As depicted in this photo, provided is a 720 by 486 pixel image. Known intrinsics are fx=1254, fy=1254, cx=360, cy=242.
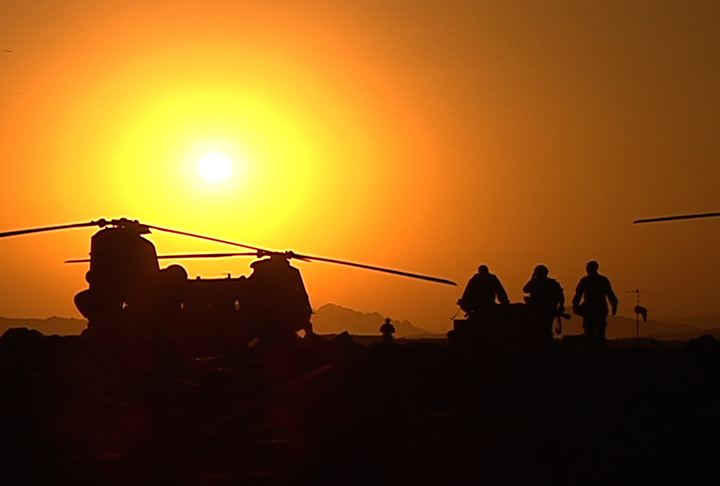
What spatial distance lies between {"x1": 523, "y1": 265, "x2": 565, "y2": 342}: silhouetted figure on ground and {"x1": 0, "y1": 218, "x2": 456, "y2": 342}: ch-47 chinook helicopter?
5283 mm

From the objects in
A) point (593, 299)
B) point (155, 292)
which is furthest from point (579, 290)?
point (155, 292)

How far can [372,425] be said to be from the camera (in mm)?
12961

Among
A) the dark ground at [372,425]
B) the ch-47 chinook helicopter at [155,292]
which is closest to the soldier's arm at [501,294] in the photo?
the ch-47 chinook helicopter at [155,292]

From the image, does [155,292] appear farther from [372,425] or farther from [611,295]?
[372,425]

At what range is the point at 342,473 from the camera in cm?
1151

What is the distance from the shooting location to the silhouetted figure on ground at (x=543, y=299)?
2611 centimetres

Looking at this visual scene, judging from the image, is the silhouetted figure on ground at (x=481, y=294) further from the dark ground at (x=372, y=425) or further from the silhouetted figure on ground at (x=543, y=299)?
the dark ground at (x=372, y=425)

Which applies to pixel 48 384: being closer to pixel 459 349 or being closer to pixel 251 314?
pixel 459 349

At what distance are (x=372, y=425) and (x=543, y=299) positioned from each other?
45.4ft

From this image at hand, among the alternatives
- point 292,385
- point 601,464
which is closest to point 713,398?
point 601,464

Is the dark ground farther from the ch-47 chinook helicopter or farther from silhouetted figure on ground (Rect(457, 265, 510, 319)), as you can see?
the ch-47 chinook helicopter

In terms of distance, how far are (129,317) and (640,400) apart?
70.6ft

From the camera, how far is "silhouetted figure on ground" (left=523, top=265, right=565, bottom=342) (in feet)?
85.7

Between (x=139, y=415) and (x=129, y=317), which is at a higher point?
(x=129, y=317)
